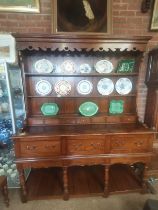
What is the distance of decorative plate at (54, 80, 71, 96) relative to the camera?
2068mm

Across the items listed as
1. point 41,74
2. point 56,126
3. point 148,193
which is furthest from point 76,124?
point 148,193

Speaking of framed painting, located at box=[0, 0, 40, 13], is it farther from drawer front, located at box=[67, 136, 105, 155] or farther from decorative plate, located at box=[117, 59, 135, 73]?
drawer front, located at box=[67, 136, 105, 155]

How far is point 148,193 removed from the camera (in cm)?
205

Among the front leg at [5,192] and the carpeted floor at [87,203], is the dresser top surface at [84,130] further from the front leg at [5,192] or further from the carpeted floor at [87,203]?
the carpeted floor at [87,203]

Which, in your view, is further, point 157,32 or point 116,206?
point 157,32

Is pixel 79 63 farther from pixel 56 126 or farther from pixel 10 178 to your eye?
pixel 10 178

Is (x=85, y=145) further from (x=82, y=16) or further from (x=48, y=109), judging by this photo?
(x=82, y=16)

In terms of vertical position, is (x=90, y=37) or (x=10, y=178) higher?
(x=90, y=37)

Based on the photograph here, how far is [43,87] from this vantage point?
2051 mm

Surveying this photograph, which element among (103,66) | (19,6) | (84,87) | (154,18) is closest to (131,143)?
(84,87)

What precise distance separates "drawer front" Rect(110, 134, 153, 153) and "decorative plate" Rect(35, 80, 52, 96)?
3.10 feet

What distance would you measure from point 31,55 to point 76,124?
0.98 m

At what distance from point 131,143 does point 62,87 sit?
1.03m

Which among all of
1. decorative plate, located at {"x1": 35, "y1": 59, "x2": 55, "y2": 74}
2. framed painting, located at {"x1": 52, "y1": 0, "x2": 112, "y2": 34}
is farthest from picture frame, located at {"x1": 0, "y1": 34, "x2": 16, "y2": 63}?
framed painting, located at {"x1": 52, "y1": 0, "x2": 112, "y2": 34}
